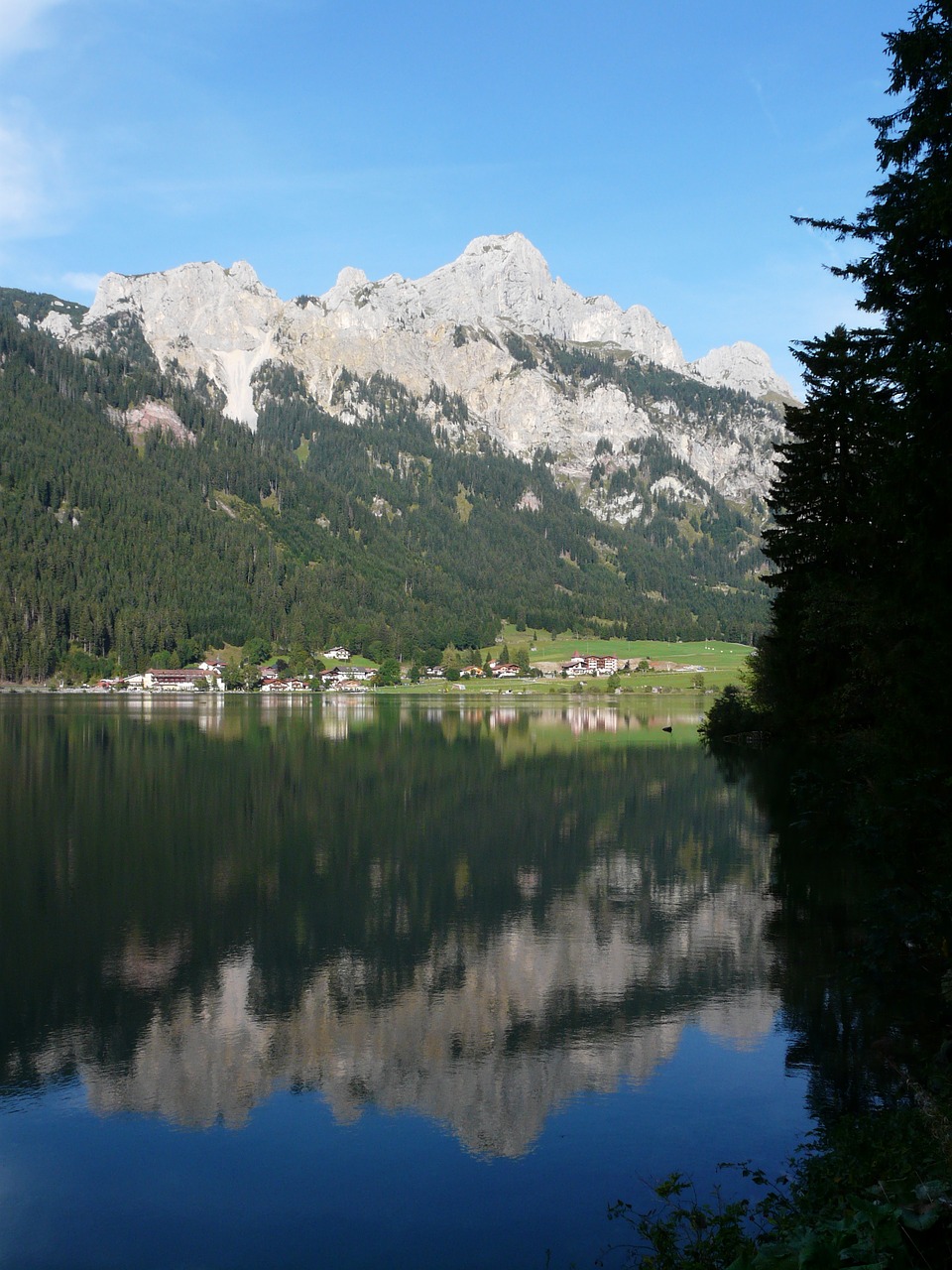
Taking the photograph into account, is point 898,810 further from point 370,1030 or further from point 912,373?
point 370,1030

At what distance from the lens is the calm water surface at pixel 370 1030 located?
1273cm

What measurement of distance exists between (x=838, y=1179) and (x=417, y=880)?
2186 cm

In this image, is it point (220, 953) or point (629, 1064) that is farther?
point (220, 953)

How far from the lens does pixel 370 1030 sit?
18891 mm

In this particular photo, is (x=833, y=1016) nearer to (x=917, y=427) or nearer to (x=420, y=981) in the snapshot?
(x=420, y=981)

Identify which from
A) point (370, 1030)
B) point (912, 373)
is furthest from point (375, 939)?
point (912, 373)

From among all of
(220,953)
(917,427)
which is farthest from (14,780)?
(917,427)

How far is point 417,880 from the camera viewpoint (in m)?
31.9

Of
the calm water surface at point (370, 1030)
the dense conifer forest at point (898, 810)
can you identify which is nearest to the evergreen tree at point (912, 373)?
the dense conifer forest at point (898, 810)

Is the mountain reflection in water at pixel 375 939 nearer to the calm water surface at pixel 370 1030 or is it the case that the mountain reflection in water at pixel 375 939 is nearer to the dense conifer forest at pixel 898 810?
the calm water surface at pixel 370 1030

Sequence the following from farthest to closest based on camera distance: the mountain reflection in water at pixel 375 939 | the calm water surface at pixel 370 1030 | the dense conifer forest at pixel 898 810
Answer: the mountain reflection in water at pixel 375 939
the calm water surface at pixel 370 1030
the dense conifer forest at pixel 898 810

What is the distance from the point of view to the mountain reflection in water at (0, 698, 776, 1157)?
55.9 feet

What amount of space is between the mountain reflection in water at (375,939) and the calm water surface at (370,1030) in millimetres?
98

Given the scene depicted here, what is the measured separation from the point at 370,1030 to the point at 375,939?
6.27 m
